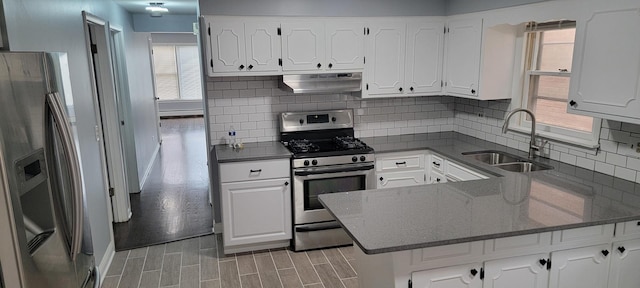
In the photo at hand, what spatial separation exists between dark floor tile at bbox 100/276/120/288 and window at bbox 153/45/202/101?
8940mm

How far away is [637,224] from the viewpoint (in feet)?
7.48

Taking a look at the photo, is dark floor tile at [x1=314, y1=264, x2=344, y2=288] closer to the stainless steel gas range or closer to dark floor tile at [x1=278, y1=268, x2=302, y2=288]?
dark floor tile at [x1=278, y1=268, x2=302, y2=288]

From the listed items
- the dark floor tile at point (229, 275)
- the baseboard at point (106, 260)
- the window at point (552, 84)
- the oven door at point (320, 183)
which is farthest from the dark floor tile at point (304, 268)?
the window at point (552, 84)

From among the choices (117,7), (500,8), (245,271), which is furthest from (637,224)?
(117,7)

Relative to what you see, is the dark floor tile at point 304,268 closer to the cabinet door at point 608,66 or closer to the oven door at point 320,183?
the oven door at point 320,183

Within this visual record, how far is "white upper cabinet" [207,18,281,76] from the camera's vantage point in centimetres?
356

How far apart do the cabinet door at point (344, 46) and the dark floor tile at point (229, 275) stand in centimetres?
188

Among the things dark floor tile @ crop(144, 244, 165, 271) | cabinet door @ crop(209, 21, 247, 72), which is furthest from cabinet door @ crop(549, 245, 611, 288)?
dark floor tile @ crop(144, 244, 165, 271)

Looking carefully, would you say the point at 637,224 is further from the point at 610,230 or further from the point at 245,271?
the point at 245,271

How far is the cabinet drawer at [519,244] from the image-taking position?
82.4 inches

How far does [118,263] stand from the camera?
3.67 meters

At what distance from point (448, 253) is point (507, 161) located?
1905 millimetres

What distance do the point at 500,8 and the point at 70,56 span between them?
328 centimetres

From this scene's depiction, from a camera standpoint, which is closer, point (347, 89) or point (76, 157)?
point (76, 157)
